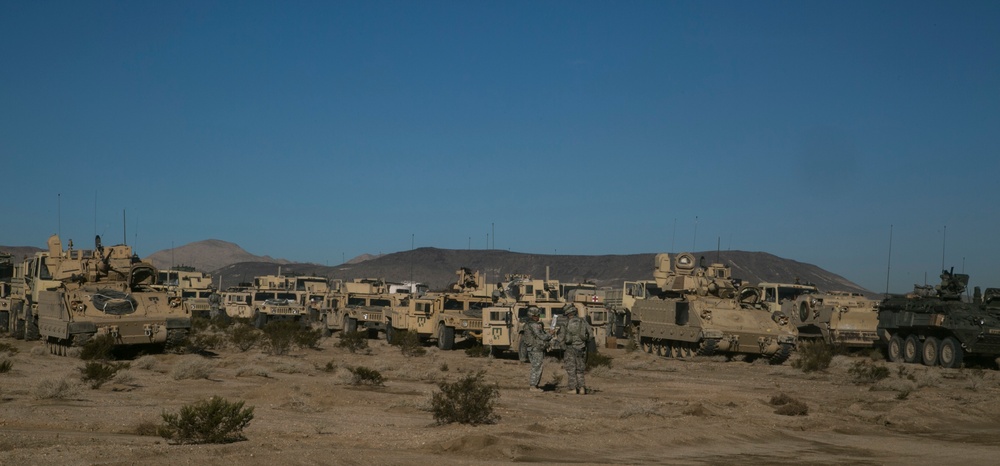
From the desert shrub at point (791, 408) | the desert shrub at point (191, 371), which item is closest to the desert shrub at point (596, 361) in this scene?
the desert shrub at point (791, 408)

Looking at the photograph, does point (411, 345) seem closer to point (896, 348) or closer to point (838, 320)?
point (838, 320)

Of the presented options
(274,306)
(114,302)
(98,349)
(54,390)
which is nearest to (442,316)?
(114,302)

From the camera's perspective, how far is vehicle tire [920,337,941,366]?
1093 inches

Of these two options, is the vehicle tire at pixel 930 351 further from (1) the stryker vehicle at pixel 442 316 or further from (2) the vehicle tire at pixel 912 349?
(1) the stryker vehicle at pixel 442 316

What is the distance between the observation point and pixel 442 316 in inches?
1228

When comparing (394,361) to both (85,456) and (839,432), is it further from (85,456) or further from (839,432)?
(85,456)

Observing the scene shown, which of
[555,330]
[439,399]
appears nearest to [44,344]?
[555,330]

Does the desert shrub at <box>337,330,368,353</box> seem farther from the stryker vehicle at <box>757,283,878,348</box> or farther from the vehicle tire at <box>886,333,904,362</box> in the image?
the vehicle tire at <box>886,333,904,362</box>

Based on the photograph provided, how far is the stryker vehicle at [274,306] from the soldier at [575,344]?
28419mm

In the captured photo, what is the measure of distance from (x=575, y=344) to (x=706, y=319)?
11079 mm

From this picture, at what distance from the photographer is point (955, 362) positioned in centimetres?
2678

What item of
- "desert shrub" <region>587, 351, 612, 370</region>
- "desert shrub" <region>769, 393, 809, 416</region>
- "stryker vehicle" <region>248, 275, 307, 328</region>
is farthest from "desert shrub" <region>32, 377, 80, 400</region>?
"stryker vehicle" <region>248, 275, 307, 328</region>

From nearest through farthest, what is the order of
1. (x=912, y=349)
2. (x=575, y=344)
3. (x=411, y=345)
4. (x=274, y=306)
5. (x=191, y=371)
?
(x=575, y=344), (x=191, y=371), (x=912, y=349), (x=411, y=345), (x=274, y=306)

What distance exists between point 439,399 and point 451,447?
8.77 ft
